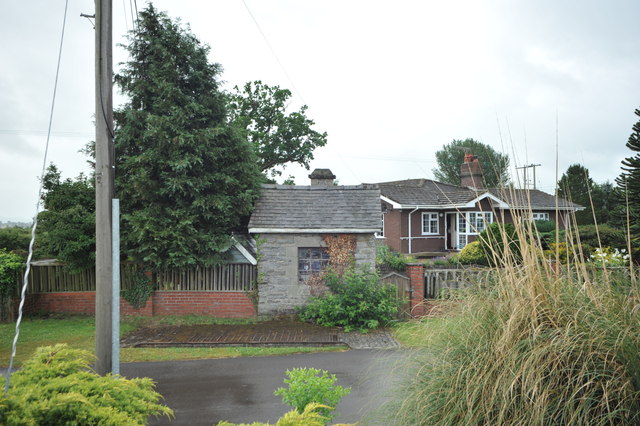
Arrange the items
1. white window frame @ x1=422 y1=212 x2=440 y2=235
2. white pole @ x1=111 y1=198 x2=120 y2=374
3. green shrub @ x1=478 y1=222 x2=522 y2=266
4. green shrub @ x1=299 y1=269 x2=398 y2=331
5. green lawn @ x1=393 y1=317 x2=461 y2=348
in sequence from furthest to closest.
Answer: white window frame @ x1=422 y1=212 x2=440 y2=235
green shrub @ x1=299 y1=269 x2=398 y2=331
white pole @ x1=111 y1=198 x2=120 y2=374
green lawn @ x1=393 y1=317 x2=461 y2=348
green shrub @ x1=478 y1=222 x2=522 y2=266

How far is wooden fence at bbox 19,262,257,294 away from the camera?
12148 millimetres

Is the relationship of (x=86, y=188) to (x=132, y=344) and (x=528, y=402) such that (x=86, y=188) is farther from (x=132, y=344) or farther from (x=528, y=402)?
(x=528, y=402)

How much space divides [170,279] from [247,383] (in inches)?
236

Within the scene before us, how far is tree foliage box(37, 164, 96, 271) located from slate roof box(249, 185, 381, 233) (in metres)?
4.45

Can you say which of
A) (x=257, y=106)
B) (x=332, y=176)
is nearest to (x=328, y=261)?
(x=332, y=176)

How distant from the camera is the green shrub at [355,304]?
36.0ft

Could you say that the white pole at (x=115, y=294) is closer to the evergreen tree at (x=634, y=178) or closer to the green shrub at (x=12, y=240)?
the evergreen tree at (x=634, y=178)

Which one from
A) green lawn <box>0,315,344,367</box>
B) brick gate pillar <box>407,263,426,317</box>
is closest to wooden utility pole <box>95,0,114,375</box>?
green lawn <box>0,315,344,367</box>

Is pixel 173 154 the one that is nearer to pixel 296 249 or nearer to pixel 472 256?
pixel 296 249

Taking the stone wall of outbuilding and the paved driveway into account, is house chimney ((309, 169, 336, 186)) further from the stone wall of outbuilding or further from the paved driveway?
the paved driveway

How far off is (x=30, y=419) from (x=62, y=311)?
11.1m

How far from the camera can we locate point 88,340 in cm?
973

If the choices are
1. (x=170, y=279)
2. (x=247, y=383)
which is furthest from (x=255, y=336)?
(x=170, y=279)

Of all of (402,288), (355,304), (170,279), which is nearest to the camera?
(355,304)
